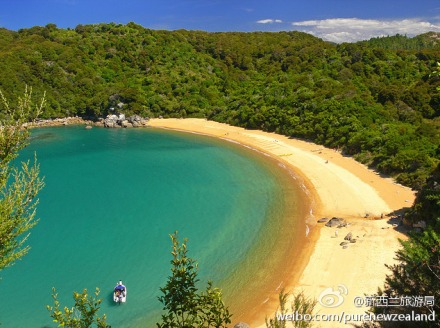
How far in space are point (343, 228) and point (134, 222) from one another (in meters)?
18.3

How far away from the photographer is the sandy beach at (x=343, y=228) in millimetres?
19688

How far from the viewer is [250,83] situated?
8450 centimetres

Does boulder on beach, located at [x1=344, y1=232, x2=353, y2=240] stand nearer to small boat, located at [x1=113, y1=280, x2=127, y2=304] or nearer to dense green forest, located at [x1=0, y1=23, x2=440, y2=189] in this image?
dense green forest, located at [x1=0, y1=23, x2=440, y2=189]

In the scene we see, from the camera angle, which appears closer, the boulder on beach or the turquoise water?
the turquoise water

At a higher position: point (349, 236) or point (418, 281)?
point (418, 281)

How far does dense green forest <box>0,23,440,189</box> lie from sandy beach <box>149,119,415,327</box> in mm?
3246

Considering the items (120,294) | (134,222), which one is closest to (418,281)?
(120,294)

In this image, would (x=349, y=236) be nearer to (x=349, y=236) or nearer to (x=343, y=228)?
(x=349, y=236)

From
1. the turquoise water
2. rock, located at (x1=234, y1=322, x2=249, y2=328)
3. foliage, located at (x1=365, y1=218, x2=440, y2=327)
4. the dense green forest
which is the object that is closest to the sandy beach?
rock, located at (x1=234, y1=322, x2=249, y2=328)

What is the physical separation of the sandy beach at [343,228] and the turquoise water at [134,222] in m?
4.10

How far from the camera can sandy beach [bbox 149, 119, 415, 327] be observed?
64.6 ft

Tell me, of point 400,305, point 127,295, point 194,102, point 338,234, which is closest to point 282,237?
point 338,234

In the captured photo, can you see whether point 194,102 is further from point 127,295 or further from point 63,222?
point 127,295

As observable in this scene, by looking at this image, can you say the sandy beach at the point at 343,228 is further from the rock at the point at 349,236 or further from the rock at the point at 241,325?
the rock at the point at 241,325
